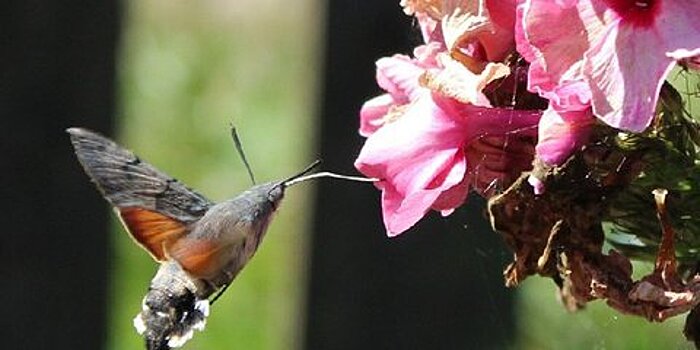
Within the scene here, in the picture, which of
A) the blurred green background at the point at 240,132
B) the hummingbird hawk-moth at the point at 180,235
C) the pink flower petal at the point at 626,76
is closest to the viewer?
the pink flower petal at the point at 626,76

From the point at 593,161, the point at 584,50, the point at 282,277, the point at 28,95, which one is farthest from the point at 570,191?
the point at 282,277

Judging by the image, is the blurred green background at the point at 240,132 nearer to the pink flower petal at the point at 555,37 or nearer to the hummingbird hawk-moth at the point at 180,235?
the hummingbird hawk-moth at the point at 180,235

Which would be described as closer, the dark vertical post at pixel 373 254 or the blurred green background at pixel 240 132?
the dark vertical post at pixel 373 254

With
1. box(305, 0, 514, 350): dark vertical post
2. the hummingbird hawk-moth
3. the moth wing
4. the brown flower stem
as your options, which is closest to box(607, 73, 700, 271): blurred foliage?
the brown flower stem

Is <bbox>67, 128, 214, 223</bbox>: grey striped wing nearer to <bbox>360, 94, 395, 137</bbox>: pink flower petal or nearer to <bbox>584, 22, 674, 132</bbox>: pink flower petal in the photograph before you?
<bbox>360, 94, 395, 137</bbox>: pink flower petal

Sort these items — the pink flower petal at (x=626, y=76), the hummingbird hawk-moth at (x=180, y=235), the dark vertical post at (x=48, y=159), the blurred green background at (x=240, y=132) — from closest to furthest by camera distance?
1. the pink flower petal at (x=626, y=76)
2. the hummingbird hawk-moth at (x=180, y=235)
3. the dark vertical post at (x=48, y=159)
4. the blurred green background at (x=240, y=132)

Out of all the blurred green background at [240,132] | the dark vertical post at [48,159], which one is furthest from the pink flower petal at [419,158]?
the dark vertical post at [48,159]

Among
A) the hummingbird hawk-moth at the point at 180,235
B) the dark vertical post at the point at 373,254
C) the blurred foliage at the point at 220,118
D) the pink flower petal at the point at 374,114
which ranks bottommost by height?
the blurred foliage at the point at 220,118
